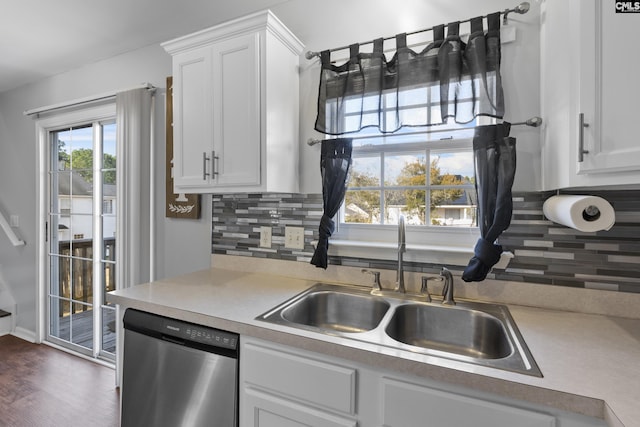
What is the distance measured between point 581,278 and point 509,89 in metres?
0.86

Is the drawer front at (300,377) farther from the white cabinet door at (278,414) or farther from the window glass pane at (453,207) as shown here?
the window glass pane at (453,207)

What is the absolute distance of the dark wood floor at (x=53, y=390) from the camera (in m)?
1.96

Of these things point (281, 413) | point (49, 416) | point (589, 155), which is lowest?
point (49, 416)

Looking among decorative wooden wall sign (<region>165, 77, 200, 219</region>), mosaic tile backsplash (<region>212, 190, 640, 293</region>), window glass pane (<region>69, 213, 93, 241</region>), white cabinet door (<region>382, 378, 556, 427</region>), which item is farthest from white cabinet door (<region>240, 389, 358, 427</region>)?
window glass pane (<region>69, 213, 93, 241</region>)

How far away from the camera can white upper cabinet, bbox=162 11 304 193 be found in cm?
155

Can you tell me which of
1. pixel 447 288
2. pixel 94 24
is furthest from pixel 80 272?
pixel 447 288

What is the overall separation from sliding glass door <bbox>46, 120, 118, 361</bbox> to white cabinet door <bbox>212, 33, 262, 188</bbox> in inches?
56.4

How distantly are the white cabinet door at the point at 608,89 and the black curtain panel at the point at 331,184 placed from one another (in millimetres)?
957

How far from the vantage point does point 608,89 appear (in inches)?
35.4

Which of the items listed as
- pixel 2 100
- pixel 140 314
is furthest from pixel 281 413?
pixel 2 100

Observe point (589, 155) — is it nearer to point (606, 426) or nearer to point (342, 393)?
point (606, 426)

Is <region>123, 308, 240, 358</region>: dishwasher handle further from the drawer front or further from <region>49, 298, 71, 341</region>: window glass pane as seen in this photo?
<region>49, 298, 71, 341</region>: window glass pane

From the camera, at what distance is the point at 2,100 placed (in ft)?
10.9

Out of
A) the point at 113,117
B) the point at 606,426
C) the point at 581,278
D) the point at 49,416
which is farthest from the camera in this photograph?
the point at 113,117
